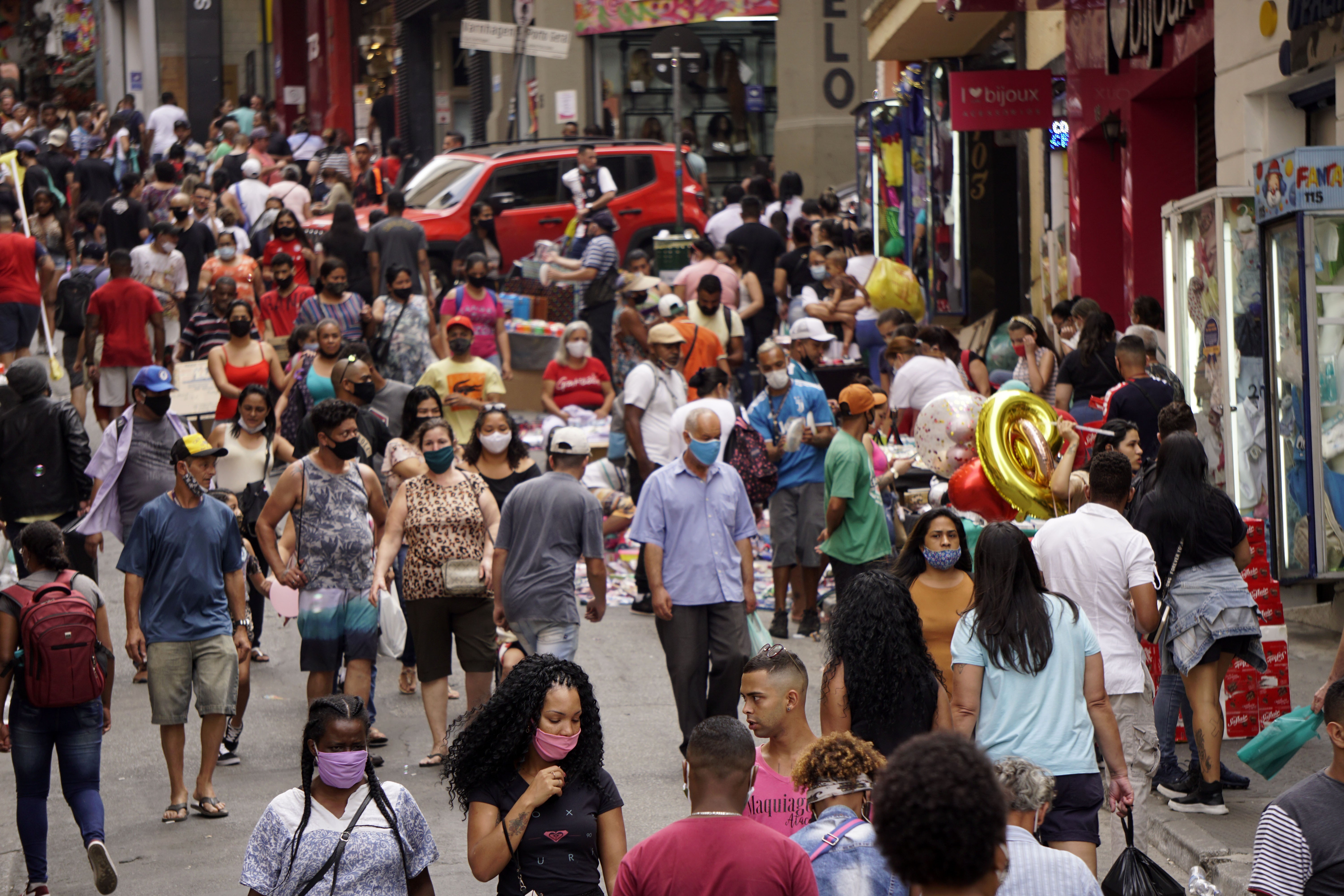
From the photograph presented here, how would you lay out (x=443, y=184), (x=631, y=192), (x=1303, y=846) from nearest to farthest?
(x=1303, y=846) → (x=443, y=184) → (x=631, y=192)

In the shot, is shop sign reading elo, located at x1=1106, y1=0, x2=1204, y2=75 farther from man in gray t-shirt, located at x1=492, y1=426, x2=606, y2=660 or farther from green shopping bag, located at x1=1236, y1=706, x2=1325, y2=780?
green shopping bag, located at x1=1236, y1=706, x2=1325, y2=780

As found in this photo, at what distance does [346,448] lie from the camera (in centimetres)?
827

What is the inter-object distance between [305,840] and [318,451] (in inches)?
159

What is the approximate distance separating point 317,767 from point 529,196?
1715cm

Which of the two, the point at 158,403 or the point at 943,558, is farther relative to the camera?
the point at 158,403

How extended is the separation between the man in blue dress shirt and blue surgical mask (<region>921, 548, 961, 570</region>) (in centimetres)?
177

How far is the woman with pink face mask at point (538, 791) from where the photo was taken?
4.54 meters

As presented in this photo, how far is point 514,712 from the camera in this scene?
183 inches

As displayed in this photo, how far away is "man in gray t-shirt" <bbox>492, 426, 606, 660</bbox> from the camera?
26.6 feet

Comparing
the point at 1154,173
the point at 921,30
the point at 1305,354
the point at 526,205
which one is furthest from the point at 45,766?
the point at 526,205

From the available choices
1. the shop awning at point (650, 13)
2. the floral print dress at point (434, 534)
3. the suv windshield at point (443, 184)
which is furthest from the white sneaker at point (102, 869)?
the shop awning at point (650, 13)

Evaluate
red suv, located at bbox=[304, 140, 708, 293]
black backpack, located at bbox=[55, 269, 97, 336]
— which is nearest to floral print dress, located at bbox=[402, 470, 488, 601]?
black backpack, located at bbox=[55, 269, 97, 336]

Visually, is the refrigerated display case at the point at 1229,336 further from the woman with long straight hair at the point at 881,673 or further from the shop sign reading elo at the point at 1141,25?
the woman with long straight hair at the point at 881,673

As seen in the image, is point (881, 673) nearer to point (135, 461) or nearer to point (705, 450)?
point (705, 450)
